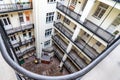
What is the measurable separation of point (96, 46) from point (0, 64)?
10.1 metres

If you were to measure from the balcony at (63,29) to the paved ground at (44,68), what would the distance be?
5.57 meters

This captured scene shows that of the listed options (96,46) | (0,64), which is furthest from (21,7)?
(0,64)

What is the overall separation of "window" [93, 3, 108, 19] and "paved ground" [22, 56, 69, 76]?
29.6 feet

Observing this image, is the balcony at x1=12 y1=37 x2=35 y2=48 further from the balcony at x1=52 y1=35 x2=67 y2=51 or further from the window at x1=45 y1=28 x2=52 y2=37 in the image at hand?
the balcony at x1=52 y1=35 x2=67 y2=51

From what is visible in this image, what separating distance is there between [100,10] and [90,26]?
1656mm

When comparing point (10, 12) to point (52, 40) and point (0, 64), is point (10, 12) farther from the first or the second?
point (0, 64)

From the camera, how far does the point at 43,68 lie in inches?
591

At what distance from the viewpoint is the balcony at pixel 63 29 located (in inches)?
493

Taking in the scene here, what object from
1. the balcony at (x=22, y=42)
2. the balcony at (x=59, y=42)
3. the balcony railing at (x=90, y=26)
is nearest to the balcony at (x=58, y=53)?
the balcony at (x=59, y=42)

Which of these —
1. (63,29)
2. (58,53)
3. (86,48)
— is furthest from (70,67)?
(63,29)

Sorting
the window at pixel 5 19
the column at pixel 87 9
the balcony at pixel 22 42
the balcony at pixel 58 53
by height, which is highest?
the column at pixel 87 9

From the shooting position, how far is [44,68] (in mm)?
15031

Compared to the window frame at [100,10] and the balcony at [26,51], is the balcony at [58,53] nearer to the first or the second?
the balcony at [26,51]

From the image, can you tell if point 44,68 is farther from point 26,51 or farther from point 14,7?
point 14,7
